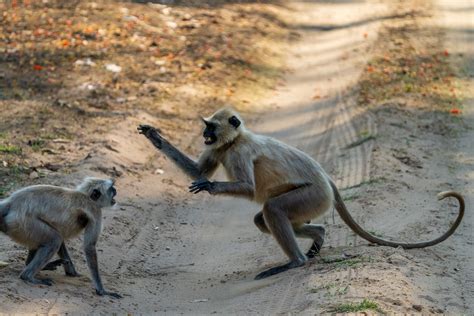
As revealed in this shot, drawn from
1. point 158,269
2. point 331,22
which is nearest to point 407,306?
point 158,269

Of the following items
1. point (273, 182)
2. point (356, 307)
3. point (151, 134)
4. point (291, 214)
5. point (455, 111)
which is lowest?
point (455, 111)

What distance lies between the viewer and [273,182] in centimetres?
927

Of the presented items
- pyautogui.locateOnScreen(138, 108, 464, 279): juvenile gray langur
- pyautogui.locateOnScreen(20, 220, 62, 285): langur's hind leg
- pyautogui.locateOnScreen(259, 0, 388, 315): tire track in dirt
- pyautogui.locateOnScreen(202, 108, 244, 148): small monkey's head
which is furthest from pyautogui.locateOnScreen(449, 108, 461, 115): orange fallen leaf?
pyautogui.locateOnScreen(20, 220, 62, 285): langur's hind leg

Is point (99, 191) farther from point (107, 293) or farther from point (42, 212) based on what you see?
point (107, 293)

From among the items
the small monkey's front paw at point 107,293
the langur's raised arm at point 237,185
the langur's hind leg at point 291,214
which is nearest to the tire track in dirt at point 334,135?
the langur's hind leg at point 291,214

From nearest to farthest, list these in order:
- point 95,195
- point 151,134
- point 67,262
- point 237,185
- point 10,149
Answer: point 95,195 → point 67,262 → point 237,185 → point 151,134 → point 10,149

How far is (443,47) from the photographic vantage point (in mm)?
20766

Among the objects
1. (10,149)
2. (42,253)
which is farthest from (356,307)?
(10,149)

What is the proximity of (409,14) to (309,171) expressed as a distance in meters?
16.1

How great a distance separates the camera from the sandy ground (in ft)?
26.1

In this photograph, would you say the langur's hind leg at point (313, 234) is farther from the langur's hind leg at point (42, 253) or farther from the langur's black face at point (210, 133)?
the langur's hind leg at point (42, 253)

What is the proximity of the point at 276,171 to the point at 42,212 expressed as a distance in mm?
2696

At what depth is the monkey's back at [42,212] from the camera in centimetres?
781

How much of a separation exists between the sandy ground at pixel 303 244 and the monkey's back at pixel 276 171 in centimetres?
87
